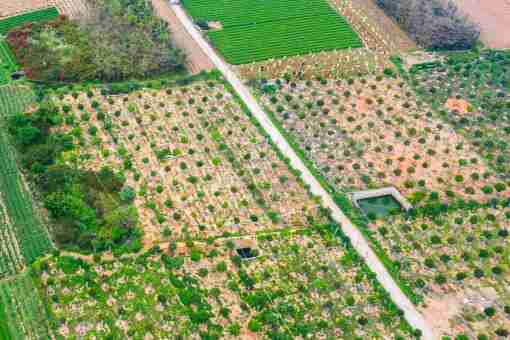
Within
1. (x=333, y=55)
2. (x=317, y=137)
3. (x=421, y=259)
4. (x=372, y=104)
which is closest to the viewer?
(x=421, y=259)

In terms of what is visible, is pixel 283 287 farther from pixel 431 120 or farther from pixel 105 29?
pixel 105 29

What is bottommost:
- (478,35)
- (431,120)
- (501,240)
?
(501,240)

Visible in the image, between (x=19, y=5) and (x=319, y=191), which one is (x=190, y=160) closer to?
(x=319, y=191)

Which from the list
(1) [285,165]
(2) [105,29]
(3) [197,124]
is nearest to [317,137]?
(1) [285,165]

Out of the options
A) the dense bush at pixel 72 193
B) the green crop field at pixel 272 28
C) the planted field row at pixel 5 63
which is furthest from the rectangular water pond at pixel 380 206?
the planted field row at pixel 5 63

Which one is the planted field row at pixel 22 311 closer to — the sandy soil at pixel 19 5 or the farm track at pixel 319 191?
the farm track at pixel 319 191

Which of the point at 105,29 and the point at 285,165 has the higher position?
the point at 105,29
